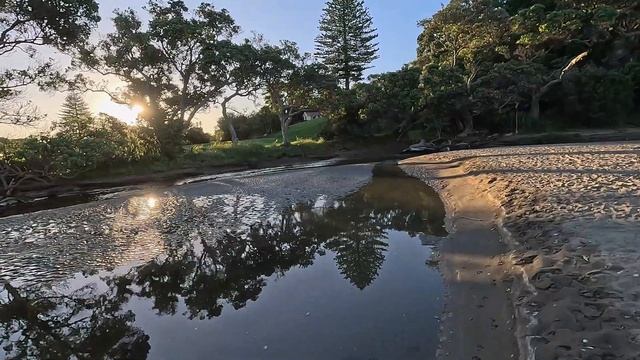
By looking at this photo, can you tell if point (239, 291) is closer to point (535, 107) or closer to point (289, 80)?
point (289, 80)

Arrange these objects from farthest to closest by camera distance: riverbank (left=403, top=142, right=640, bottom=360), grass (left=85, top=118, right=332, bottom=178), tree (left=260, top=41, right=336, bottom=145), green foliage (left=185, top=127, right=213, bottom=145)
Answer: green foliage (left=185, top=127, right=213, bottom=145) < tree (left=260, top=41, right=336, bottom=145) < grass (left=85, top=118, right=332, bottom=178) < riverbank (left=403, top=142, right=640, bottom=360)

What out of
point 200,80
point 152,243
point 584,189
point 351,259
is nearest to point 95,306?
point 152,243

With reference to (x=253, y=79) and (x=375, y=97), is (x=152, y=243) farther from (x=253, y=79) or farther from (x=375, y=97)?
(x=375, y=97)

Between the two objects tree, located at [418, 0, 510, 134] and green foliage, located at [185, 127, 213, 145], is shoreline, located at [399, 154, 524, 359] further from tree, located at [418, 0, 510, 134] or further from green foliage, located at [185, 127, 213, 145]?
green foliage, located at [185, 127, 213, 145]

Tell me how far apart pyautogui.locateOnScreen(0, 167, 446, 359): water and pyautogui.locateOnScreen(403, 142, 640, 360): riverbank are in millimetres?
1137

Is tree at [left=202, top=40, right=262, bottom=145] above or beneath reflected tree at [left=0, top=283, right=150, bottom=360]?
above

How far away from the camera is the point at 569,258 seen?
643 centimetres

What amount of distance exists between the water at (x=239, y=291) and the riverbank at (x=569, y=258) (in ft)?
3.73

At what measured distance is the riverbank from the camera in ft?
14.9

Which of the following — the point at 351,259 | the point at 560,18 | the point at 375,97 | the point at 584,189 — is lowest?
the point at 351,259

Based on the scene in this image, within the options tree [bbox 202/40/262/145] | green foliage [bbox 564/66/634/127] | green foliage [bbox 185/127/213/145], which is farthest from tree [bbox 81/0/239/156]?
green foliage [bbox 564/66/634/127]

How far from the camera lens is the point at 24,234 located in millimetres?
13359

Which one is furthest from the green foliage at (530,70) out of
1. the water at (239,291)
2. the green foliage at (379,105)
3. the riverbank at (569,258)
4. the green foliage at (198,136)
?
the water at (239,291)

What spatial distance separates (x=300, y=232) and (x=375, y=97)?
31.3m
